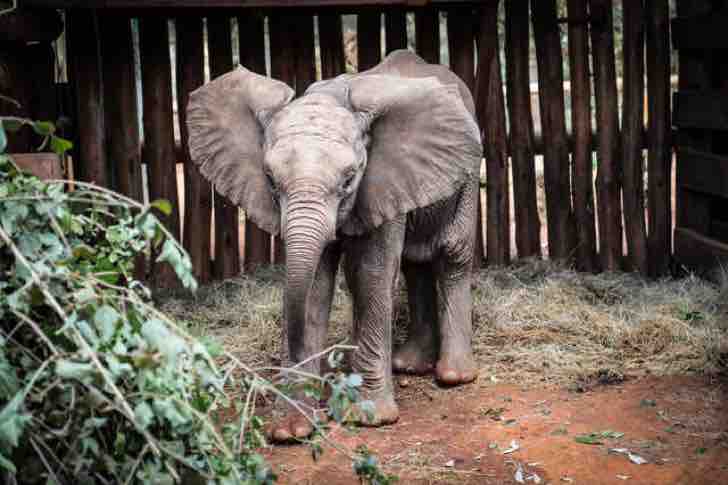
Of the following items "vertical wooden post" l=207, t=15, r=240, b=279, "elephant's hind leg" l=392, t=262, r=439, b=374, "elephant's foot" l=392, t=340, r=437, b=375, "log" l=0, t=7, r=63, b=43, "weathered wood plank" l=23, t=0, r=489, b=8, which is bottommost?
"elephant's foot" l=392, t=340, r=437, b=375

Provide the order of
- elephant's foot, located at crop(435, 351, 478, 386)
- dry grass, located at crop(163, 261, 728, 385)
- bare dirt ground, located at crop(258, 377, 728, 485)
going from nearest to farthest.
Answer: bare dirt ground, located at crop(258, 377, 728, 485)
elephant's foot, located at crop(435, 351, 478, 386)
dry grass, located at crop(163, 261, 728, 385)

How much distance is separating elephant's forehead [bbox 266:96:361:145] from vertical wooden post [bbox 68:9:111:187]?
2.65 metres

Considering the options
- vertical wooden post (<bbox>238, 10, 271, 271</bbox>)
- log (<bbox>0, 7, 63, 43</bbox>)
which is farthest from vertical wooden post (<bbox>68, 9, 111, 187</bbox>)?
vertical wooden post (<bbox>238, 10, 271, 271</bbox>)

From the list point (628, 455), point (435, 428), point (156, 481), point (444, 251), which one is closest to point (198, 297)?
point (444, 251)

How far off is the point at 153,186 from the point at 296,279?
334cm

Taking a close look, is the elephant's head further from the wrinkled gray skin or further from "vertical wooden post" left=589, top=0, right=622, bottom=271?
"vertical wooden post" left=589, top=0, right=622, bottom=271

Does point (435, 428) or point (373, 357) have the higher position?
point (373, 357)

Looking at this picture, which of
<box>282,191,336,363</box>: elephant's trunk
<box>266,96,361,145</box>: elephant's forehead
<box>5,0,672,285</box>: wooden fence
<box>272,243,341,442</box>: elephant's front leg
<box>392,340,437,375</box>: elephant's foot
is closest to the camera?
<box>282,191,336,363</box>: elephant's trunk

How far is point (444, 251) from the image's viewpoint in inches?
232

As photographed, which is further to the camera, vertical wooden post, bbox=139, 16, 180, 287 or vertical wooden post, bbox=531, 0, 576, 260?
vertical wooden post, bbox=531, 0, 576, 260

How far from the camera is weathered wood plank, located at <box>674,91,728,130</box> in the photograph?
23.1ft

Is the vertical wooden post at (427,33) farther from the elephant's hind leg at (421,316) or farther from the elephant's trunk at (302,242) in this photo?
the elephant's trunk at (302,242)

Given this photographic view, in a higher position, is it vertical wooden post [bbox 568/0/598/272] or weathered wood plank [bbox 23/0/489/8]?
weathered wood plank [bbox 23/0/489/8]

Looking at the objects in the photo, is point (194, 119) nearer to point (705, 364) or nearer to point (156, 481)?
point (156, 481)
